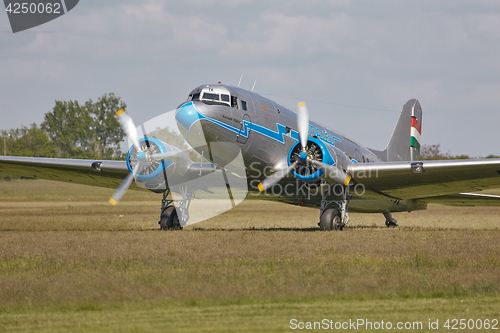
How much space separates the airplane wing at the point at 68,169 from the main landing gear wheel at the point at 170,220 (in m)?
2.31

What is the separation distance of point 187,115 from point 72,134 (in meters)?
95.0

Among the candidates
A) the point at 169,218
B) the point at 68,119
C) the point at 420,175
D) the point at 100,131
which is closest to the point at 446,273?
the point at 420,175

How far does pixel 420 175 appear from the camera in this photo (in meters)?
20.8

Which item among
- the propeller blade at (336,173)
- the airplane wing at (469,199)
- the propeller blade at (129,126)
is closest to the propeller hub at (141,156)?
the propeller blade at (129,126)

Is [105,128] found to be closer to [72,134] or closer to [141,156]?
[72,134]

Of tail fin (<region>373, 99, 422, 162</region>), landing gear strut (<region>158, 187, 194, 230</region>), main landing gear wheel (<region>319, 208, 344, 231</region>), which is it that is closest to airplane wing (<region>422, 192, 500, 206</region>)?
tail fin (<region>373, 99, 422, 162</region>)

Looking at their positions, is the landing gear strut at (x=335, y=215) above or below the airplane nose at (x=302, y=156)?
below

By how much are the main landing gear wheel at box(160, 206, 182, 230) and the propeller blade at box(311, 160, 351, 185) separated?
6.52 m

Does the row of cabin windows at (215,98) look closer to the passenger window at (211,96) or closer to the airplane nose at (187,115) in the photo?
the passenger window at (211,96)

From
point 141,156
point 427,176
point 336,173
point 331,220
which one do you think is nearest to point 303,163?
point 336,173

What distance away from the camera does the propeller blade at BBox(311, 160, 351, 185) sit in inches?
758

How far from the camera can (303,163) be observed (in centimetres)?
1944

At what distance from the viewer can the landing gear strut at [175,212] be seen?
883 inches

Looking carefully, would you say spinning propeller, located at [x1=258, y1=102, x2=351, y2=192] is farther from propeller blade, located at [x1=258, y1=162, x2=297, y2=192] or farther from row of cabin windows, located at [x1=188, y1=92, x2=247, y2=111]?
row of cabin windows, located at [x1=188, y1=92, x2=247, y2=111]
